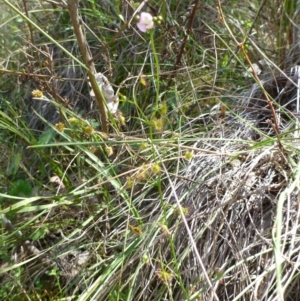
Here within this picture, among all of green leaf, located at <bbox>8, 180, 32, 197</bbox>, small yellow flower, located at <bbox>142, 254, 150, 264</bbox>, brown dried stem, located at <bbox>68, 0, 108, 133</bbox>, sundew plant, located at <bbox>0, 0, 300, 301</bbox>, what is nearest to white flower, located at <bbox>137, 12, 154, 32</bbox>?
sundew plant, located at <bbox>0, 0, 300, 301</bbox>

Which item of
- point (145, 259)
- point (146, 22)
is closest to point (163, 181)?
point (145, 259)

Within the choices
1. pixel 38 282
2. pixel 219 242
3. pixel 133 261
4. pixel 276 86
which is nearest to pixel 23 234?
pixel 38 282

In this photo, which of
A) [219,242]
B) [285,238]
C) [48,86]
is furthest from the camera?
[48,86]

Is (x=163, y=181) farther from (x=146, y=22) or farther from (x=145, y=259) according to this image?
(x=146, y=22)

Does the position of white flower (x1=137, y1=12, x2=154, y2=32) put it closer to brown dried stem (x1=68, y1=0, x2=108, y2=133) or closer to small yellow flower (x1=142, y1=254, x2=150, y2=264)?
brown dried stem (x1=68, y1=0, x2=108, y2=133)

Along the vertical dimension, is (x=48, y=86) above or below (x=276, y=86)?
above

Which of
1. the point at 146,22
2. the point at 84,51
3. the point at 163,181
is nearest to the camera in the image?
the point at 146,22

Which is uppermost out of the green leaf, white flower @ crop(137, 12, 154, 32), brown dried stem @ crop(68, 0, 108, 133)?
white flower @ crop(137, 12, 154, 32)

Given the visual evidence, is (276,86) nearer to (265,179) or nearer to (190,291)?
(265,179)

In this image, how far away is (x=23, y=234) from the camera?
1.48 m

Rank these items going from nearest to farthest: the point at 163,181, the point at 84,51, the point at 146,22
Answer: the point at 146,22, the point at 84,51, the point at 163,181

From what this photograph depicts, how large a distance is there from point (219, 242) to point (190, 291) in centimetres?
17

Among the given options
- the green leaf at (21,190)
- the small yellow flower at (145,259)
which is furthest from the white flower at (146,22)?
the green leaf at (21,190)

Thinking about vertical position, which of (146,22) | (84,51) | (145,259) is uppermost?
(146,22)
